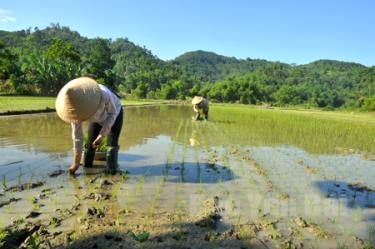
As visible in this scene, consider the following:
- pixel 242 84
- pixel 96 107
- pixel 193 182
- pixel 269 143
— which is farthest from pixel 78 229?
pixel 242 84

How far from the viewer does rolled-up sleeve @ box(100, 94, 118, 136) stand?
5195 millimetres

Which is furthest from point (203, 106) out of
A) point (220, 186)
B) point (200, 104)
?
point (220, 186)

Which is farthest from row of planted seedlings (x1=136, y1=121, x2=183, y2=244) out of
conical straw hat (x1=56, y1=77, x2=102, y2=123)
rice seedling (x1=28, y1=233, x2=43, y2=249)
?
conical straw hat (x1=56, y1=77, x2=102, y2=123)

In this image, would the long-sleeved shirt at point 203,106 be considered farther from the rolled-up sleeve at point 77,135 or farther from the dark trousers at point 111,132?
the rolled-up sleeve at point 77,135

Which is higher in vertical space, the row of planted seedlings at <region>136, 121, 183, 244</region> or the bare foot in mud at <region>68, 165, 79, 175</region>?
the bare foot in mud at <region>68, 165, 79, 175</region>

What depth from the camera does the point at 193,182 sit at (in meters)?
5.74

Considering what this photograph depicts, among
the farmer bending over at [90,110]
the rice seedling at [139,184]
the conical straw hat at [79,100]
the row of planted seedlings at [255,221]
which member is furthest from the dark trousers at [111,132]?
the row of planted seedlings at [255,221]

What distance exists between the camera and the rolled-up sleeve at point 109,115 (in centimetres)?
520

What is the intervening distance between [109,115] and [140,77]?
84322 millimetres

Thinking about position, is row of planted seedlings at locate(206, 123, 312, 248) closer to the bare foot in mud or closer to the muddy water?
the muddy water

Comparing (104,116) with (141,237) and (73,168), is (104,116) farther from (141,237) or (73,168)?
(141,237)

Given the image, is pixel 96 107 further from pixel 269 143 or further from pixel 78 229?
pixel 269 143

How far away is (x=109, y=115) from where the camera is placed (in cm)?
531

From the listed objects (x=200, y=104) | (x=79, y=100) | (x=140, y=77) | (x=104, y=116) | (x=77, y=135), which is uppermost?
(x=140, y=77)
